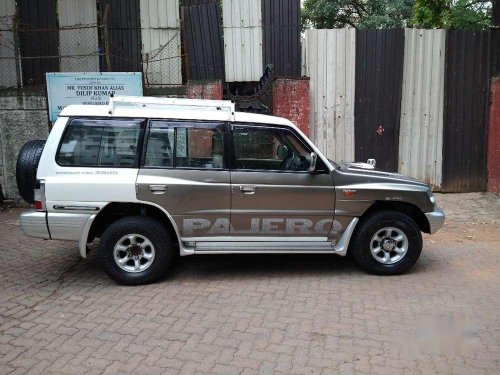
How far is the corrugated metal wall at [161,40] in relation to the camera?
9.01 meters

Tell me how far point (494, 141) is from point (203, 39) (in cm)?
574

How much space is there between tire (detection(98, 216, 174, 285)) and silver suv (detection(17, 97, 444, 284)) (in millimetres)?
10

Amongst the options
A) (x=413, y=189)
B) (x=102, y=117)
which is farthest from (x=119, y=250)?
(x=413, y=189)

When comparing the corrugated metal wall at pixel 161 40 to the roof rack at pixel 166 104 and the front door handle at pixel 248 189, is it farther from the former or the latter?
the front door handle at pixel 248 189

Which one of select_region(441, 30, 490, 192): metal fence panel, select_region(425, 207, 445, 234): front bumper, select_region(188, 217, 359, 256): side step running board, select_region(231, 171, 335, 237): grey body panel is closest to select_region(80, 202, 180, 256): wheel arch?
select_region(188, 217, 359, 256): side step running board

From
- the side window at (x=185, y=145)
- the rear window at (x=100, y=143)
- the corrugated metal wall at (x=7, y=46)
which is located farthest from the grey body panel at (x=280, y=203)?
the corrugated metal wall at (x=7, y=46)

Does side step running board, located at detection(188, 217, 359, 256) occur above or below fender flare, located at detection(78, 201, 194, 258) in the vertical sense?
below

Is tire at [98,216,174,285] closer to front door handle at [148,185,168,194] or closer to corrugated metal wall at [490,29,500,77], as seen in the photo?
front door handle at [148,185,168,194]

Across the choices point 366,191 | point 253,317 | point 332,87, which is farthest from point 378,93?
point 253,317

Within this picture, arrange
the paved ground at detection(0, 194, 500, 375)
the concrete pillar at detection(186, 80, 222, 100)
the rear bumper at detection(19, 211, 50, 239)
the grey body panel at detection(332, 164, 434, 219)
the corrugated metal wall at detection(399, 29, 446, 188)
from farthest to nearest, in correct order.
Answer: the corrugated metal wall at detection(399, 29, 446, 188) → the concrete pillar at detection(186, 80, 222, 100) → the grey body panel at detection(332, 164, 434, 219) → the rear bumper at detection(19, 211, 50, 239) → the paved ground at detection(0, 194, 500, 375)

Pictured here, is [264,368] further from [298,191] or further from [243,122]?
[243,122]

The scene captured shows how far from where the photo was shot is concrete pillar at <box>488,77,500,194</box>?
8828 millimetres

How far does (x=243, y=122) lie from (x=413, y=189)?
1998 millimetres

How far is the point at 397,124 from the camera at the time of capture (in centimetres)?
896
